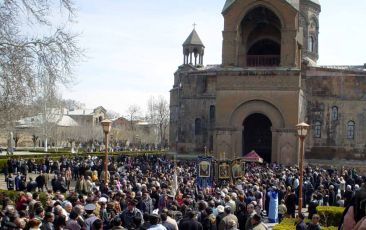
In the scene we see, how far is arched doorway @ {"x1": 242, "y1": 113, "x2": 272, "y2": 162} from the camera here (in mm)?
41969

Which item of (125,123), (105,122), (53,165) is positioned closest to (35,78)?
(105,122)

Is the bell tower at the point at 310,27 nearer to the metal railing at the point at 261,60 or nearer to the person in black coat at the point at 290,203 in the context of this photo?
the metal railing at the point at 261,60

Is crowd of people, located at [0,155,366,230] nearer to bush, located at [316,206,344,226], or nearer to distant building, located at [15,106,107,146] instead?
bush, located at [316,206,344,226]

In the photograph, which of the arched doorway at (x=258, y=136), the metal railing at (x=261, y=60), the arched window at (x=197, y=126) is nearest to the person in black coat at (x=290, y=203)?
the arched doorway at (x=258, y=136)

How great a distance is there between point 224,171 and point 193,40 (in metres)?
32.3

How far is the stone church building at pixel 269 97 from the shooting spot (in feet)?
126

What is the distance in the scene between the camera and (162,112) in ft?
387

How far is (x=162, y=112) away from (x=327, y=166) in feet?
253

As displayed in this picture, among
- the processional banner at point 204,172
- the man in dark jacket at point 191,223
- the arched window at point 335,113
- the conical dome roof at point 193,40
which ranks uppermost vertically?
the conical dome roof at point 193,40

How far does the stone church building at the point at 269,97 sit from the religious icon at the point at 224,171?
12333 millimetres

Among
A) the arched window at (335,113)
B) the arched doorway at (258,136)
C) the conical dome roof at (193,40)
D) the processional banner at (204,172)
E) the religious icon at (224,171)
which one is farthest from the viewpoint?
the conical dome roof at (193,40)

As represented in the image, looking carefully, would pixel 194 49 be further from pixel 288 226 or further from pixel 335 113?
pixel 288 226

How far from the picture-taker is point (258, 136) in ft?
139

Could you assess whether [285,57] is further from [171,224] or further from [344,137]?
[171,224]
